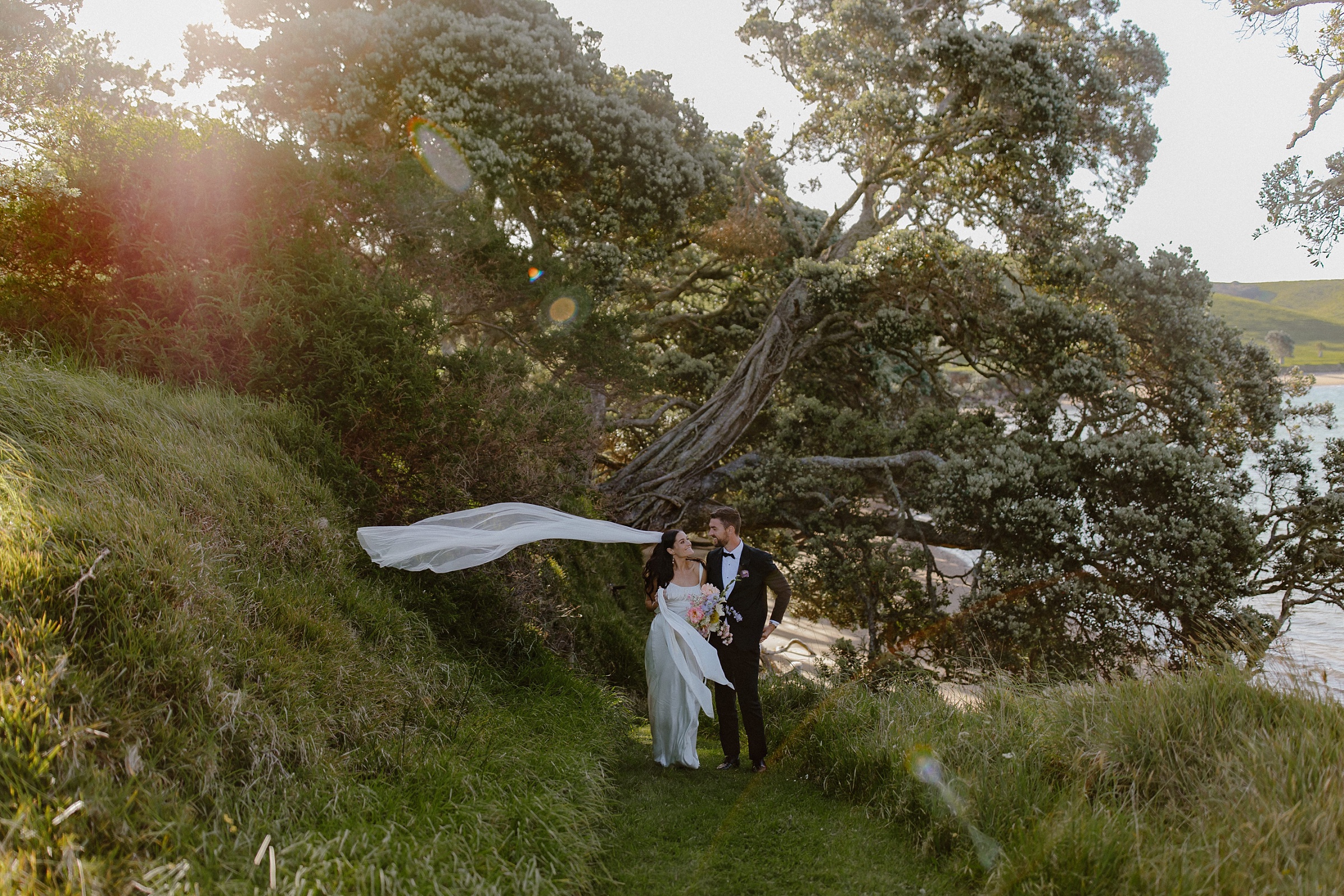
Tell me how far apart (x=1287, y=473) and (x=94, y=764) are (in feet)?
49.9

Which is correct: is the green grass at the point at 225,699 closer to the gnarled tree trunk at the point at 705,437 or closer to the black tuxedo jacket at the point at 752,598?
the black tuxedo jacket at the point at 752,598

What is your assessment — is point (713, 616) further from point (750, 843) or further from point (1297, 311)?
point (1297, 311)

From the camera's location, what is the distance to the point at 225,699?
4289mm

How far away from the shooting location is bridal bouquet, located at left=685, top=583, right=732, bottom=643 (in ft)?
22.9

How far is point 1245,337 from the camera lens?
46.6 feet

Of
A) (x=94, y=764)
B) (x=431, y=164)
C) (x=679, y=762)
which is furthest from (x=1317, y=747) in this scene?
(x=431, y=164)

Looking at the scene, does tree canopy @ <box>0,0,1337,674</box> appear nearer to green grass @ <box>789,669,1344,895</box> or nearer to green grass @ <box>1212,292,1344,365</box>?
green grass @ <box>789,669,1344,895</box>

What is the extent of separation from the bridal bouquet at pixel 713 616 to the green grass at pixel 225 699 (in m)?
1.38

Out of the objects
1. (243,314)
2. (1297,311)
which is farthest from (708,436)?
(1297,311)

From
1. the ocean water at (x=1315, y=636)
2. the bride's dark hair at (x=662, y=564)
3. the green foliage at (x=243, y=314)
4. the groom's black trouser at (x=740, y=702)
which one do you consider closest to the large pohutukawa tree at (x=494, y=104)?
the green foliage at (x=243, y=314)

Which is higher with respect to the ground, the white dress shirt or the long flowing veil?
the long flowing veil

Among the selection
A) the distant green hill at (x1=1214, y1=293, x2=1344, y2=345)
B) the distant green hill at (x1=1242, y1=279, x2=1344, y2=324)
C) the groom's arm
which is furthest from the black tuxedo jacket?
the distant green hill at (x1=1242, y1=279, x2=1344, y2=324)

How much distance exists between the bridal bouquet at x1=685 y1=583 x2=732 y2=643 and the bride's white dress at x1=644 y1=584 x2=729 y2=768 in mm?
110

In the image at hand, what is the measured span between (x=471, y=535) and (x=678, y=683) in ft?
8.09
